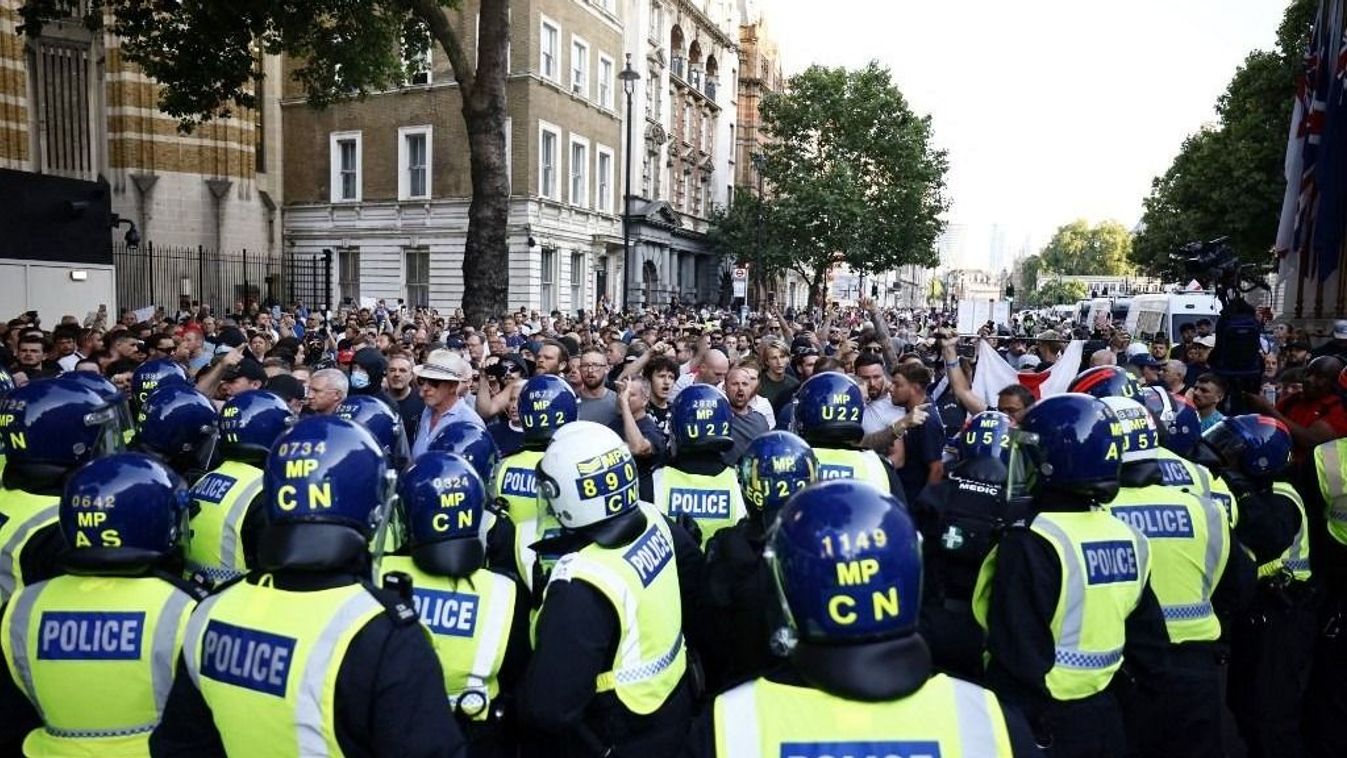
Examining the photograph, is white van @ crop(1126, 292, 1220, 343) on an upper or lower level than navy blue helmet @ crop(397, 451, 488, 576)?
upper

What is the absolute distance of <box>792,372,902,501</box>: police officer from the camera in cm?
454

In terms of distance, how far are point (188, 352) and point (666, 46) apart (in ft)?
121

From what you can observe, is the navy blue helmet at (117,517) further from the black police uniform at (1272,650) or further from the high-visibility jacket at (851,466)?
the black police uniform at (1272,650)

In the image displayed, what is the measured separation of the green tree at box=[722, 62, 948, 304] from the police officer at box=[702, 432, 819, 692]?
40318 mm

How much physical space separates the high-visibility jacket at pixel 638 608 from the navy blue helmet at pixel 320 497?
71cm

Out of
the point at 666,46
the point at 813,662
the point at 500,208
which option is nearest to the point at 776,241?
the point at 666,46

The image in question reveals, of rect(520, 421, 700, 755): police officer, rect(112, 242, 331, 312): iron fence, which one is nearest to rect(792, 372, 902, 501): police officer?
rect(520, 421, 700, 755): police officer

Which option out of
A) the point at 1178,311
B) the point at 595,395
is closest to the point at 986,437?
the point at 595,395

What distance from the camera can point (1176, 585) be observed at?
3818 millimetres

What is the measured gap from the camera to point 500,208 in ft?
56.5

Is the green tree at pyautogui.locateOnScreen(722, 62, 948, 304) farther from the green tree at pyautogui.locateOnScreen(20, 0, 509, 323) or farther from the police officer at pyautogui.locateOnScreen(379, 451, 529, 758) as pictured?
the police officer at pyautogui.locateOnScreen(379, 451, 529, 758)

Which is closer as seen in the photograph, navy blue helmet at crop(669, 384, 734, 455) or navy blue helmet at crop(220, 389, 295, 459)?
navy blue helmet at crop(220, 389, 295, 459)

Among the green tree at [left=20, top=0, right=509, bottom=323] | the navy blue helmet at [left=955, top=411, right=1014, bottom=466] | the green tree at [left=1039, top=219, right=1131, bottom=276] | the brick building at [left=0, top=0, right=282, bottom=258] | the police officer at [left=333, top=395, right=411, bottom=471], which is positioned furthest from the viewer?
the green tree at [left=1039, top=219, right=1131, bottom=276]

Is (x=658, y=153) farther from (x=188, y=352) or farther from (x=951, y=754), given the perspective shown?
(x=951, y=754)
